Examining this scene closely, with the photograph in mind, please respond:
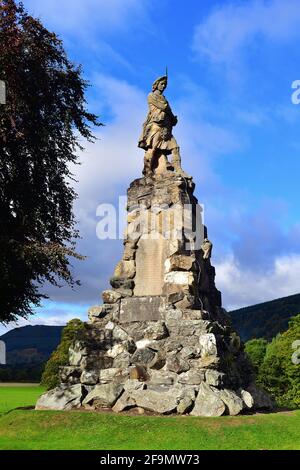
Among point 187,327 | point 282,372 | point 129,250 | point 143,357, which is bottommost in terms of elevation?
point 282,372

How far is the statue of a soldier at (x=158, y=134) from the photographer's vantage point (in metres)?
16.8

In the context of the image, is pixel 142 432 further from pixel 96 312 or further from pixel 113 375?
pixel 96 312

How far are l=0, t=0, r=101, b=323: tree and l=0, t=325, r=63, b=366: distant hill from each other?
98.9 meters

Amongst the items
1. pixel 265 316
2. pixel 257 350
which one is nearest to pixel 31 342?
pixel 265 316

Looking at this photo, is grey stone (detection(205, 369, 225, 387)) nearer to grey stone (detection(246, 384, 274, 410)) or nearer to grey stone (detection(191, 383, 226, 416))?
grey stone (detection(191, 383, 226, 416))

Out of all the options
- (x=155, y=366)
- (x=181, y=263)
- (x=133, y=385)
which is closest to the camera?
(x=133, y=385)

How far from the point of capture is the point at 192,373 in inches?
511

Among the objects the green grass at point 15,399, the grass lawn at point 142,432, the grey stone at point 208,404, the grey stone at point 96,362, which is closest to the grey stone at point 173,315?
the grey stone at point 96,362

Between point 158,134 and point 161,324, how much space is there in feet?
19.6

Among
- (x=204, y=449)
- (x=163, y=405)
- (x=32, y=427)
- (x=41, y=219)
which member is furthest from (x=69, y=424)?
(x=41, y=219)

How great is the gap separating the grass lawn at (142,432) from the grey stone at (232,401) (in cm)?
34

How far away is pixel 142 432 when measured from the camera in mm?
10883

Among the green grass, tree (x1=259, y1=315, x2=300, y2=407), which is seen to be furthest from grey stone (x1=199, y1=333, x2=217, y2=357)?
tree (x1=259, y1=315, x2=300, y2=407)

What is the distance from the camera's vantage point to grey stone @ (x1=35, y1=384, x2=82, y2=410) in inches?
511
